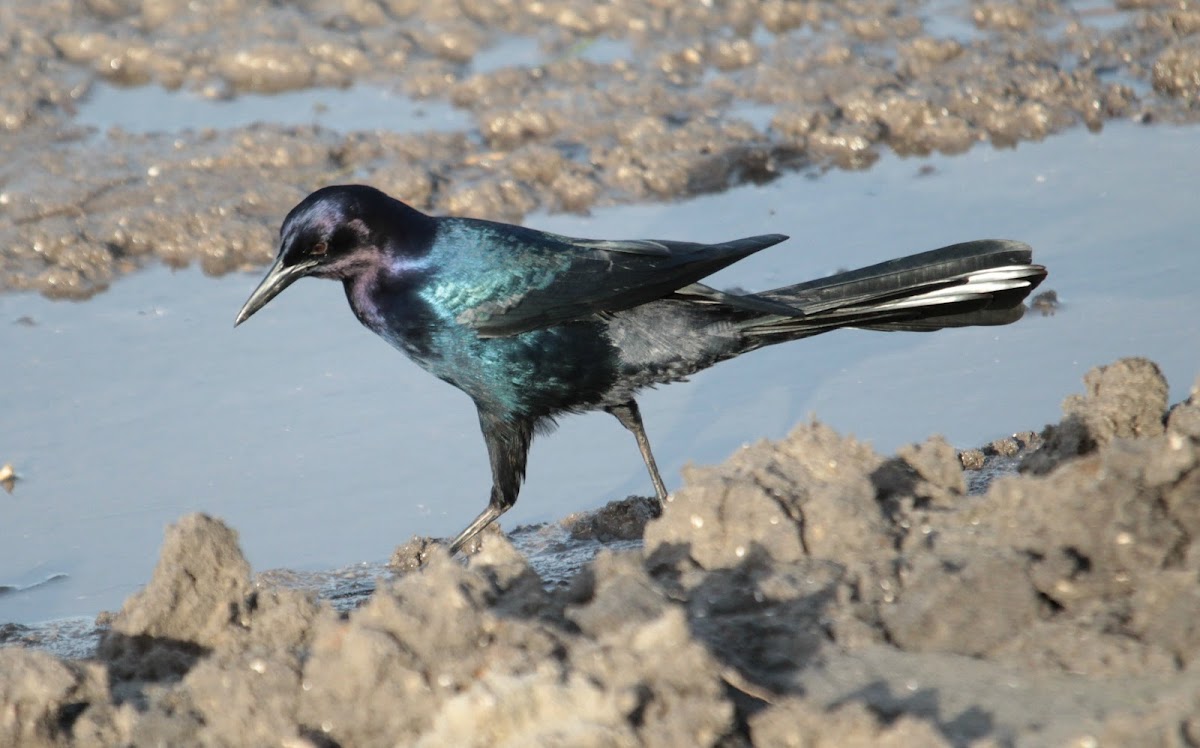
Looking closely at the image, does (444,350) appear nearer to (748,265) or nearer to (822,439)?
(822,439)

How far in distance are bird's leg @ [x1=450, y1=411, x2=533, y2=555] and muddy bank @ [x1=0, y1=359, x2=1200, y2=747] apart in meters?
1.49

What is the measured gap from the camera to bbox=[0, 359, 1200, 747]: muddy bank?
9.57 feet

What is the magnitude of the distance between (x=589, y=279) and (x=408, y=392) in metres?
1.58

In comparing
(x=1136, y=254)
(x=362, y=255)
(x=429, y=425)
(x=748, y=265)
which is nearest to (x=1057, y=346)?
(x=1136, y=254)

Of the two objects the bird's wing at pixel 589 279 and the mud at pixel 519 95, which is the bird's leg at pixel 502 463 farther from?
the mud at pixel 519 95

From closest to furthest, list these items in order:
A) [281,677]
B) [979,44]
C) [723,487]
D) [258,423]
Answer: [281,677]
[723,487]
[258,423]
[979,44]

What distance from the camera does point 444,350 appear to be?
16.9 ft

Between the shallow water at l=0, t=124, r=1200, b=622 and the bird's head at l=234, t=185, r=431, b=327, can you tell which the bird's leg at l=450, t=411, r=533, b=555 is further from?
the bird's head at l=234, t=185, r=431, b=327

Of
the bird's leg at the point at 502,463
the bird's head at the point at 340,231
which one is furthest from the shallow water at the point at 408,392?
the bird's head at the point at 340,231

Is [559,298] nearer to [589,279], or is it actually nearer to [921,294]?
[589,279]

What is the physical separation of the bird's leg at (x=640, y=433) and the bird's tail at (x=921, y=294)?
0.52 metres

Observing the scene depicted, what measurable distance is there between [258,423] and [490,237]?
60.2 inches

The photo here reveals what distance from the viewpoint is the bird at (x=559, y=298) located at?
5152 millimetres

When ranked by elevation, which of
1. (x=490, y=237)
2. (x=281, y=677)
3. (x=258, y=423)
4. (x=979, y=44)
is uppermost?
(x=979, y=44)
